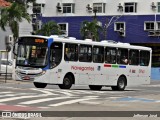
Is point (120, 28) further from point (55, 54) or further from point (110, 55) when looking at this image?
point (55, 54)

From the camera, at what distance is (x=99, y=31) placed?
68.2m

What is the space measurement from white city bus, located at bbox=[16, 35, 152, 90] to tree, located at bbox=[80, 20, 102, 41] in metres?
30.4

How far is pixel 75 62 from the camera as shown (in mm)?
28297

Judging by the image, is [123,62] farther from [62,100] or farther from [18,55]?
[62,100]

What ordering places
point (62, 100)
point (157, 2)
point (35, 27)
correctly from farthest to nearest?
point (35, 27) → point (157, 2) → point (62, 100)

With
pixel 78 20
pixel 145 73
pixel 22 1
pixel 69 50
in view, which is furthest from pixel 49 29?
pixel 69 50

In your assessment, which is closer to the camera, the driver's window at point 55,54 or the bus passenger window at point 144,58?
the driver's window at point 55,54

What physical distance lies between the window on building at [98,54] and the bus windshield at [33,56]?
12.4ft

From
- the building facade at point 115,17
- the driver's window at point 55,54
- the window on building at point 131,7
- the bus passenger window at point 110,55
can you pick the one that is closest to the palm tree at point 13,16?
the bus passenger window at point 110,55

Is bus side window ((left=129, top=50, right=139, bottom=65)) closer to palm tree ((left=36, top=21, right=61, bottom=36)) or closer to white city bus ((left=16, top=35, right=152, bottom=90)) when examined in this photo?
white city bus ((left=16, top=35, right=152, bottom=90))

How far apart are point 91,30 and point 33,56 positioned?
36391 mm

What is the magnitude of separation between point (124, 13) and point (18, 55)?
4303cm

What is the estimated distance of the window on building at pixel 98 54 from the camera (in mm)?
29594

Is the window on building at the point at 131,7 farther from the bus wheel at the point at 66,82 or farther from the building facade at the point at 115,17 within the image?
the bus wheel at the point at 66,82
